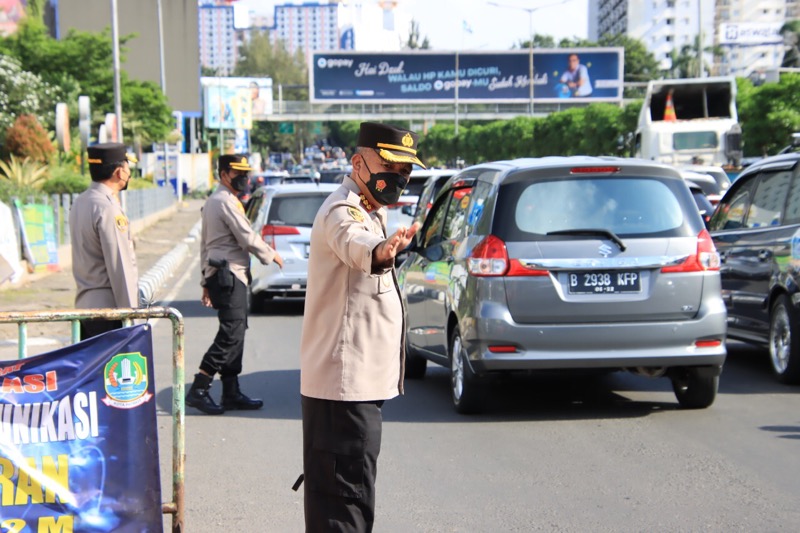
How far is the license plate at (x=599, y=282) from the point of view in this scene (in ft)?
26.3

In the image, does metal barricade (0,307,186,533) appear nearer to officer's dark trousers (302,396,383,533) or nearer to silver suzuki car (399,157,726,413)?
officer's dark trousers (302,396,383,533)

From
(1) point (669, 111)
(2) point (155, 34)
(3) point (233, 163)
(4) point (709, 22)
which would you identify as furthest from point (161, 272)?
(4) point (709, 22)

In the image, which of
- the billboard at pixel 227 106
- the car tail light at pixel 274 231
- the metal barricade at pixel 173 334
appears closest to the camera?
the metal barricade at pixel 173 334

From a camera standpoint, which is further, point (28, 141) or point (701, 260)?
point (28, 141)

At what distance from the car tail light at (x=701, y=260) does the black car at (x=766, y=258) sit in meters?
1.64

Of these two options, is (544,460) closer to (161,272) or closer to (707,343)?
(707,343)

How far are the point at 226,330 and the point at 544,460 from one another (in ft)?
9.06

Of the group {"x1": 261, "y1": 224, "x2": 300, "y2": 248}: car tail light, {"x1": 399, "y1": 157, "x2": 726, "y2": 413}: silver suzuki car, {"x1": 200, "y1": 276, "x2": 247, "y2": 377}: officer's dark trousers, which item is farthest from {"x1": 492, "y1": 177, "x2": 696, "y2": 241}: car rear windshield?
{"x1": 261, "y1": 224, "x2": 300, "y2": 248}: car tail light

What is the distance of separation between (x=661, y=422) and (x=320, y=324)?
4.51 metres

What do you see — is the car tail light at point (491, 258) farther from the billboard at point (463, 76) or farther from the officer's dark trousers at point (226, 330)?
the billboard at point (463, 76)

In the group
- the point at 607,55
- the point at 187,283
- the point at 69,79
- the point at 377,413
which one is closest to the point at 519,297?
the point at 377,413

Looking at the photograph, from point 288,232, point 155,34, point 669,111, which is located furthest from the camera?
point 155,34

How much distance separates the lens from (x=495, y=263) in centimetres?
803

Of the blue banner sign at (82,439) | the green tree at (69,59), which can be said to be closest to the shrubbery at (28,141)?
the green tree at (69,59)
